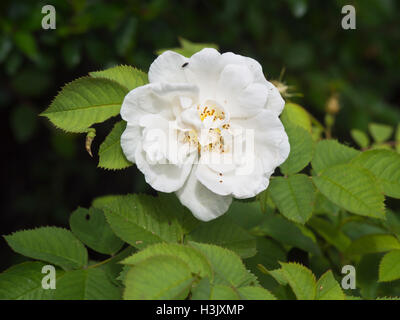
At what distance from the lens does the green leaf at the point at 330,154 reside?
101 cm

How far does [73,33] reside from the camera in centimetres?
180

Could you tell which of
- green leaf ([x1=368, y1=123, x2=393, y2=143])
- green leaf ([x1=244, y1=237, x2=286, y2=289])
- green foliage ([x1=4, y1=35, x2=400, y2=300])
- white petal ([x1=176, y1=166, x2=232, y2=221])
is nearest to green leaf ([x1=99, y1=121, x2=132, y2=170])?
green foliage ([x1=4, y1=35, x2=400, y2=300])

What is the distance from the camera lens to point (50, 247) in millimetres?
896

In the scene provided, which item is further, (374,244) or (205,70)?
(374,244)

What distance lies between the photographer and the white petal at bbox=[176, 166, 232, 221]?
0.83m

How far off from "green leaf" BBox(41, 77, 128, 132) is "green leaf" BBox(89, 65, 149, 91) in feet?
0.07

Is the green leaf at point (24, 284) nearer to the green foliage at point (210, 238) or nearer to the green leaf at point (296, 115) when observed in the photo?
the green foliage at point (210, 238)

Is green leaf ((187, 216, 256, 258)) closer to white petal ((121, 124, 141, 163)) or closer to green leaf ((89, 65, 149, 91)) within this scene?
white petal ((121, 124, 141, 163))

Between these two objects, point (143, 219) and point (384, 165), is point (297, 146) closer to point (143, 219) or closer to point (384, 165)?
point (384, 165)

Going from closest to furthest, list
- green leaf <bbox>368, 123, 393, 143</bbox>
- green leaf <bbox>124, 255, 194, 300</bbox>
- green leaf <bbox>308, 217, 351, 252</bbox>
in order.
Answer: green leaf <bbox>124, 255, 194, 300</bbox>, green leaf <bbox>308, 217, 351, 252</bbox>, green leaf <bbox>368, 123, 393, 143</bbox>

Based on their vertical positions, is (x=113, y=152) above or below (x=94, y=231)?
above

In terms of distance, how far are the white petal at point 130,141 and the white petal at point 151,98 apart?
0.05 feet

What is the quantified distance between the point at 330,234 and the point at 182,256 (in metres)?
0.51

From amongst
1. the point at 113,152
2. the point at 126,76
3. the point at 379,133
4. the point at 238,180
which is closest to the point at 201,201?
the point at 238,180
